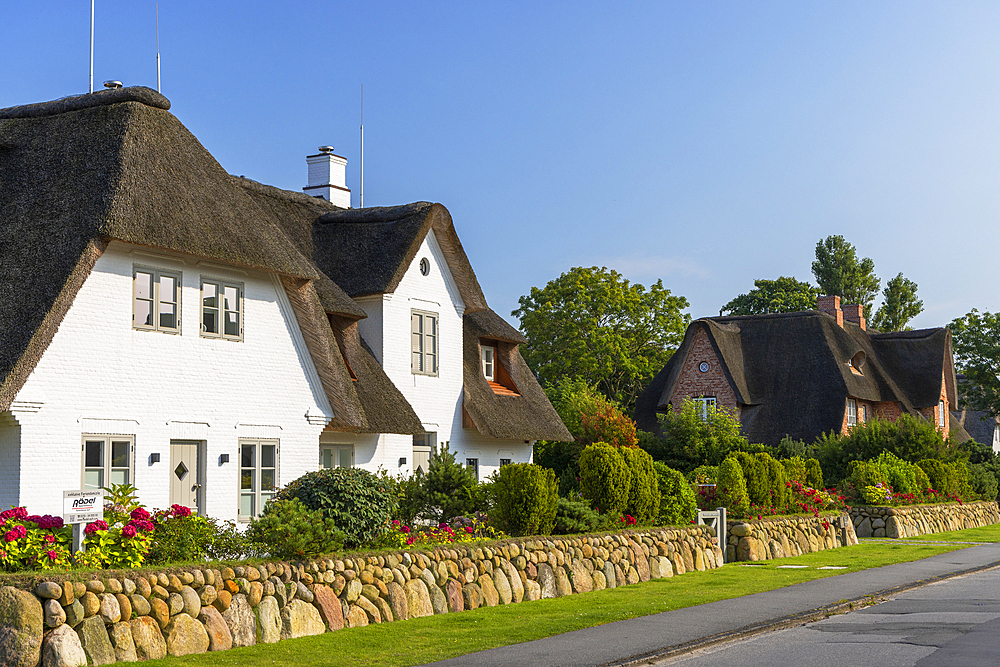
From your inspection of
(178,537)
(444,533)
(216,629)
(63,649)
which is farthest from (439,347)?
(63,649)

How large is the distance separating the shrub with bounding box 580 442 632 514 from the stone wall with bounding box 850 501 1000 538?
13.8m

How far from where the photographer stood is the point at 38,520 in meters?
12.4

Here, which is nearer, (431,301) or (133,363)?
(133,363)

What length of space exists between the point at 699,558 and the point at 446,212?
10.1 meters

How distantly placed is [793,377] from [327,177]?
2547 centimetres

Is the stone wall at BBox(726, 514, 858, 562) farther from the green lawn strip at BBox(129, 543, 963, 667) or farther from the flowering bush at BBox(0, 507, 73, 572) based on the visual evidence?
the flowering bush at BBox(0, 507, 73, 572)

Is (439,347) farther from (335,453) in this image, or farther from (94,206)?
(94,206)

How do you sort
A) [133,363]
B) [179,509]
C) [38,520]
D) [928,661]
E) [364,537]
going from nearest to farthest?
1. [928,661]
2. [38,520]
3. [179,509]
4. [364,537]
5. [133,363]

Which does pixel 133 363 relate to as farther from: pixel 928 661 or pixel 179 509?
pixel 928 661

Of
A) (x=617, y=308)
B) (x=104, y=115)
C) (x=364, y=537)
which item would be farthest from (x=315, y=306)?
(x=617, y=308)

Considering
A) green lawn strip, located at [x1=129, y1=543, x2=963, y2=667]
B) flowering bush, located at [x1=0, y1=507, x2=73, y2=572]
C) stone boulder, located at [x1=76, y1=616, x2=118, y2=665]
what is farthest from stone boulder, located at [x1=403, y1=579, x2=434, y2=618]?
stone boulder, located at [x1=76, y1=616, x2=118, y2=665]

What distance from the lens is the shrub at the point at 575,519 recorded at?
19109 millimetres

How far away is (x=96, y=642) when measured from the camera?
426 inches

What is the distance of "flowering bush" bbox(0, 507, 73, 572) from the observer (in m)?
11.6
